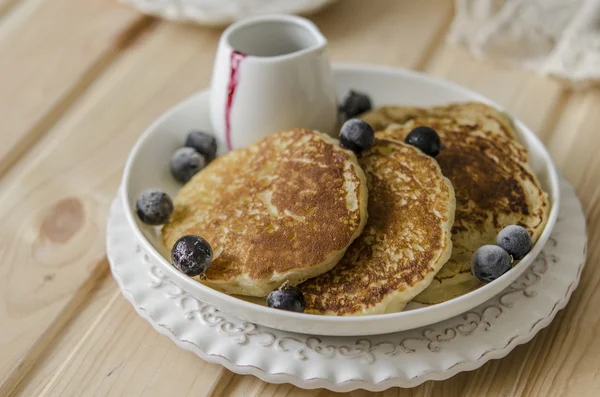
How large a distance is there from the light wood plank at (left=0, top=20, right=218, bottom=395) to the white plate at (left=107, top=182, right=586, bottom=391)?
21 cm

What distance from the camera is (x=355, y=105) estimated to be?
5.70 feet

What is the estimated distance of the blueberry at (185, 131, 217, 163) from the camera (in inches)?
65.2

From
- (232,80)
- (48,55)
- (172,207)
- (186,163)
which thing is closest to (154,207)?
(172,207)

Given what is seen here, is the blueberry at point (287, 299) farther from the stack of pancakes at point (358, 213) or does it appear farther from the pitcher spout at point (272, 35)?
the pitcher spout at point (272, 35)

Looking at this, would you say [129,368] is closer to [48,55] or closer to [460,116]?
[460,116]

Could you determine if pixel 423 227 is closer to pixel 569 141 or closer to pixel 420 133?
pixel 420 133

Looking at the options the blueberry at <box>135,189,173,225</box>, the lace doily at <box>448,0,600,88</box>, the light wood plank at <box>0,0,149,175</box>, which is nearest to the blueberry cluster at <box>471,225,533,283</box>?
the blueberry at <box>135,189,173,225</box>

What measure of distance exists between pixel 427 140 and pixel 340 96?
0.48m

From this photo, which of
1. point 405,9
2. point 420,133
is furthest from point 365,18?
point 420,133

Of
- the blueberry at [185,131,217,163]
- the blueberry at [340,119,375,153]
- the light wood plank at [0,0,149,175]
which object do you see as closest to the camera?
the blueberry at [340,119,375,153]

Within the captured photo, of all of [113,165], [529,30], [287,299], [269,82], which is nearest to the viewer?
[287,299]

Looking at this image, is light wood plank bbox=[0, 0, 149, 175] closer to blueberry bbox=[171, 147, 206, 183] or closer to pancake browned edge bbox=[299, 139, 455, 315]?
blueberry bbox=[171, 147, 206, 183]

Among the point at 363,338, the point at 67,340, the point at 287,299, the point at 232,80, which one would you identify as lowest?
the point at 67,340

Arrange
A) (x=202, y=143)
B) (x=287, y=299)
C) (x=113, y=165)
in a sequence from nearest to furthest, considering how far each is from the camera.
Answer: (x=287, y=299)
(x=202, y=143)
(x=113, y=165)
